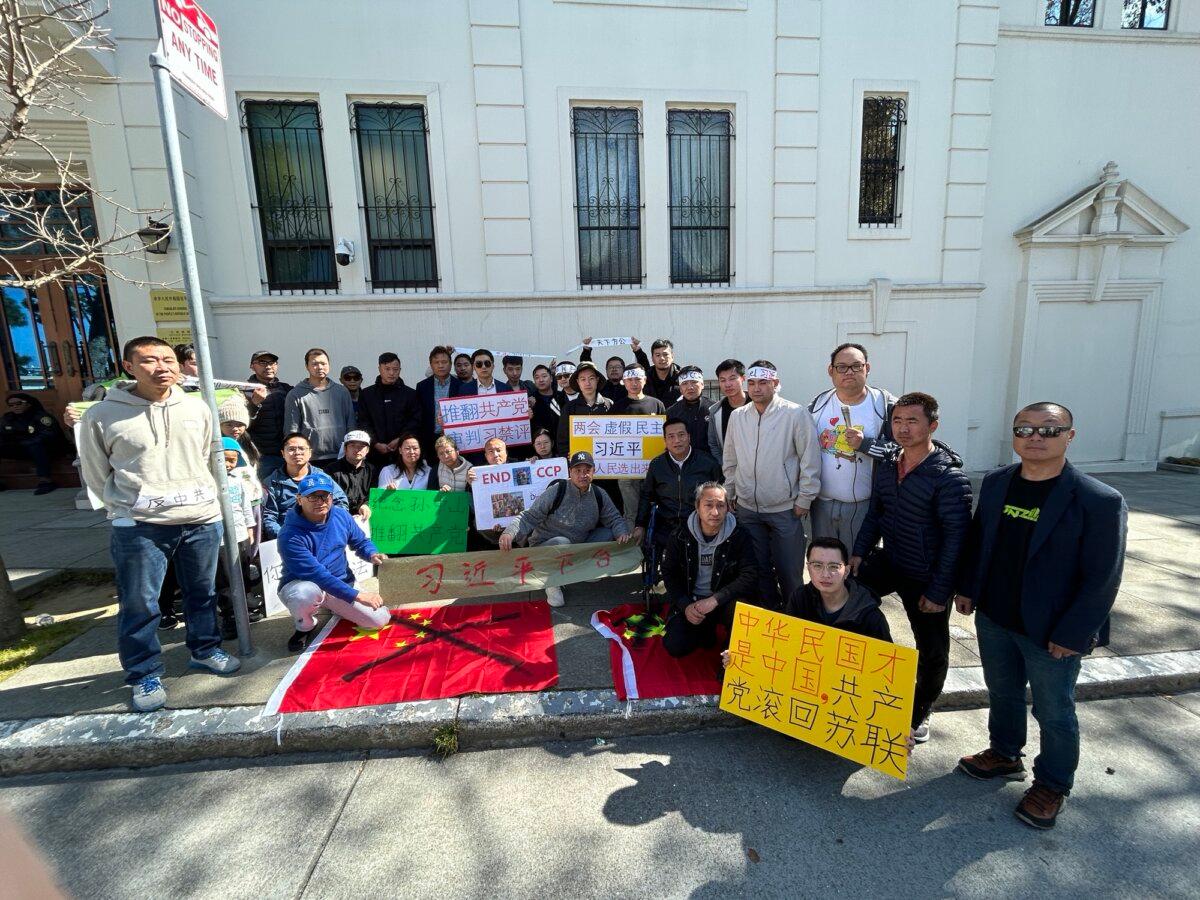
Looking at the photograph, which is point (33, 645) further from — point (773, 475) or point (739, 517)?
point (773, 475)

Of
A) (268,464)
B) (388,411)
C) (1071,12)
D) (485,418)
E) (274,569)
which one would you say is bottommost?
(274,569)

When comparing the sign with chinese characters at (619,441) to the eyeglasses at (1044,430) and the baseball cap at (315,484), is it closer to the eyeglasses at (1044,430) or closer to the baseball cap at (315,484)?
the baseball cap at (315,484)

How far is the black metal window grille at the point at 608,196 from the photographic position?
8156 mm

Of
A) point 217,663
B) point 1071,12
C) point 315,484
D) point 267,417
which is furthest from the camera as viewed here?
point 1071,12

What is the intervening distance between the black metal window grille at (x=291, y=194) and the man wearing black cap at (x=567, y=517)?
538 centimetres

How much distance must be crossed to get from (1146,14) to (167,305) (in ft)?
53.1

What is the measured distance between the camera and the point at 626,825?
2564 mm

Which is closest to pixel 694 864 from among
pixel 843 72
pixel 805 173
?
pixel 805 173

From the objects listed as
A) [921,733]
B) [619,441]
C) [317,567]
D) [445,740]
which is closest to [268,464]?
[317,567]

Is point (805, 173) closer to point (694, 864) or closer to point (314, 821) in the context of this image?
point (694, 864)

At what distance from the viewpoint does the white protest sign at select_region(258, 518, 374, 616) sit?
13.8 ft

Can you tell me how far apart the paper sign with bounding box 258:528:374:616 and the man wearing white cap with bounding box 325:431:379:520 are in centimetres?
82

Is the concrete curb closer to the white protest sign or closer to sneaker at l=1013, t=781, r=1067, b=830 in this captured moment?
the white protest sign

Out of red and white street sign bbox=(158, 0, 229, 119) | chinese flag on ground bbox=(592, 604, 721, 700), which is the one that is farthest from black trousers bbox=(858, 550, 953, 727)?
red and white street sign bbox=(158, 0, 229, 119)
